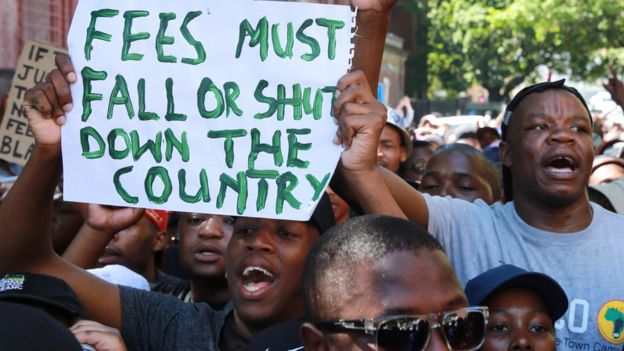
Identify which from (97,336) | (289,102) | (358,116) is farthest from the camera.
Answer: (289,102)

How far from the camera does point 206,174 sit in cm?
339

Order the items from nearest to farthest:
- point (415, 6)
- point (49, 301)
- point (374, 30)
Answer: point (49, 301) < point (374, 30) < point (415, 6)

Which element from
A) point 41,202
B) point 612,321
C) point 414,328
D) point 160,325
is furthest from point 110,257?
point 414,328

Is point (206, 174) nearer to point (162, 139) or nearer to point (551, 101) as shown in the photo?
point (162, 139)

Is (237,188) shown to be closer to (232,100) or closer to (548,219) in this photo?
(232,100)

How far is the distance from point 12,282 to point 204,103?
75 cm

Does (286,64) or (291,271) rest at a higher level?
(286,64)

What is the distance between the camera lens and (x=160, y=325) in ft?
11.8

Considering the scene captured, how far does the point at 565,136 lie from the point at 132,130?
4.94 feet

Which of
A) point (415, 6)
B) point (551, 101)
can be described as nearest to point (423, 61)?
point (415, 6)

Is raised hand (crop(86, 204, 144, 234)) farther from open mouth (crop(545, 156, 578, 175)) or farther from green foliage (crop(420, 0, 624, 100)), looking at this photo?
green foliage (crop(420, 0, 624, 100))

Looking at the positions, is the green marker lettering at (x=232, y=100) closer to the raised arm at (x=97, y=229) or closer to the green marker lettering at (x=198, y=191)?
the green marker lettering at (x=198, y=191)

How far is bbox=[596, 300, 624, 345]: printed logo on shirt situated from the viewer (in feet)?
11.9

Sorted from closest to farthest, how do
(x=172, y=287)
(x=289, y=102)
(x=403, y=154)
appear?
(x=289, y=102) < (x=172, y=287) < (x=403, y=154)
